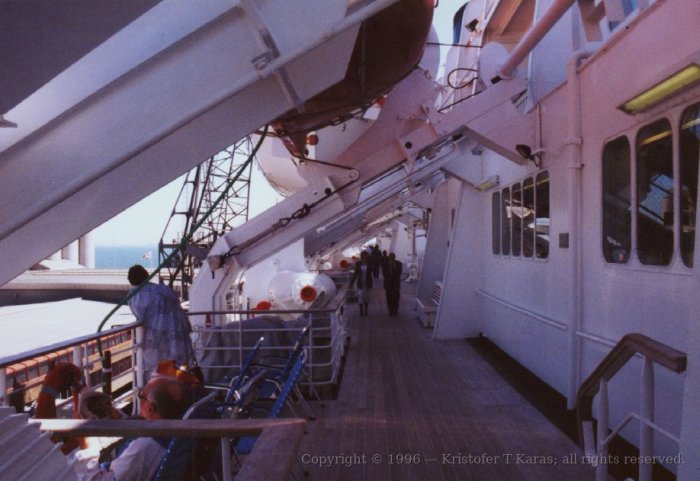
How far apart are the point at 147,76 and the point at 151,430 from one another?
129 cm

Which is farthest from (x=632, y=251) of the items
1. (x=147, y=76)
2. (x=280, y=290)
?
(x=280, y=290)

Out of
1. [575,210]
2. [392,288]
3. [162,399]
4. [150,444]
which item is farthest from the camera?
[392,288]

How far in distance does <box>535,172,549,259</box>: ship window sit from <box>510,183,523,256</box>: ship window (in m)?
0.65

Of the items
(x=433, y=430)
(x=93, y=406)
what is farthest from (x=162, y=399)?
(x=433, y=430)

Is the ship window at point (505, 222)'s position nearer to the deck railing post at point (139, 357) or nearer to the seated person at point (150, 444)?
the deck railing post at point (139, 357)

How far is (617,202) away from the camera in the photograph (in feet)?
13.3

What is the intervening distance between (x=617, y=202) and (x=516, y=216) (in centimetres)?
279

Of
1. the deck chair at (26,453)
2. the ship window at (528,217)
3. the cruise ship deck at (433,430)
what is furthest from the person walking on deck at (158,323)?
the ship window at (528,217)

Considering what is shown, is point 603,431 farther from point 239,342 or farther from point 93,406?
point 239,342

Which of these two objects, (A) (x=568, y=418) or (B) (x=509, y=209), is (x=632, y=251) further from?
(B) (x=509, y=209)

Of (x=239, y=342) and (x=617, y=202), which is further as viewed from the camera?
(x=239, y=342)

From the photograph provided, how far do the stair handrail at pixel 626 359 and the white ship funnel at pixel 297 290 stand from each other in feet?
27.7

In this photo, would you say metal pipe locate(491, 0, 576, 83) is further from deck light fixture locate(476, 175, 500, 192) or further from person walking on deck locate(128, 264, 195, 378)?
person walking on deck locate(128, 264, 195, 378)

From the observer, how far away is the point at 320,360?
594 centimetres
